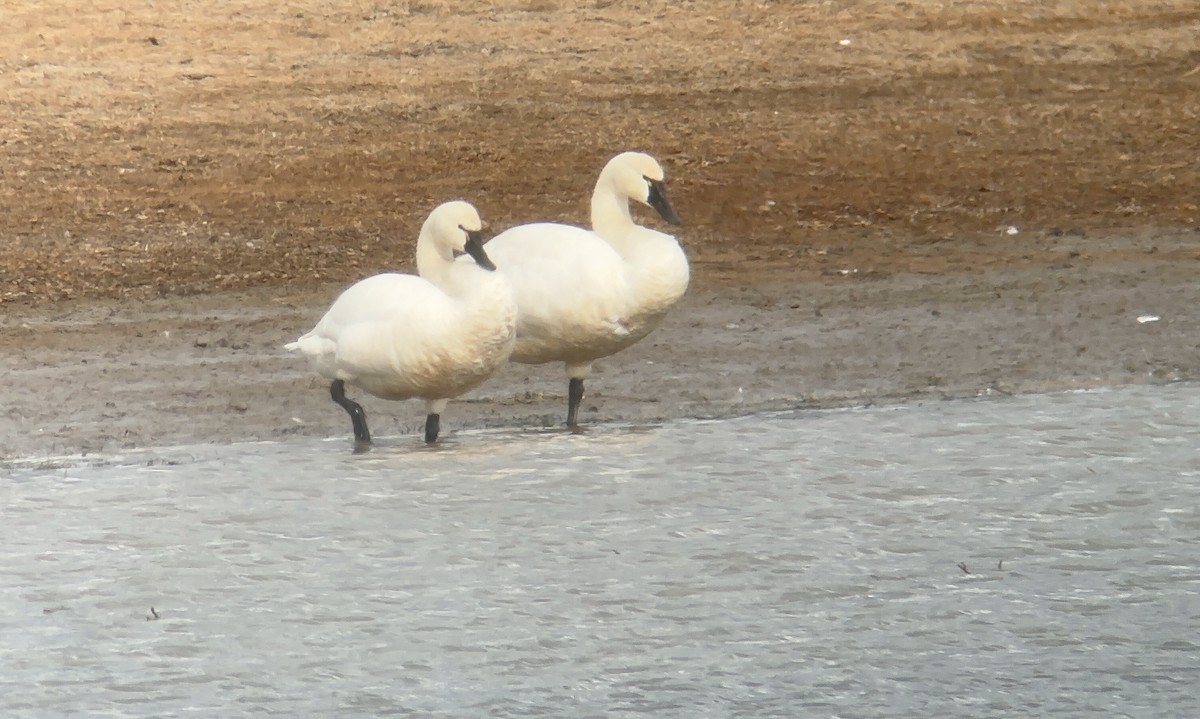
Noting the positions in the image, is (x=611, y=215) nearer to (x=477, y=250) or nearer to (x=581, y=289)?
(x=581, y=289)

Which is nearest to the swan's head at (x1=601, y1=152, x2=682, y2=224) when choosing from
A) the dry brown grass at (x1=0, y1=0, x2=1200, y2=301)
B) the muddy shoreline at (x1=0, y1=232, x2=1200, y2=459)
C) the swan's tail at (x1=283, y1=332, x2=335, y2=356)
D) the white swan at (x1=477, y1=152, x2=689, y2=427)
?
the white swan at (x1=477, y1=152, x2=689, y2=427)

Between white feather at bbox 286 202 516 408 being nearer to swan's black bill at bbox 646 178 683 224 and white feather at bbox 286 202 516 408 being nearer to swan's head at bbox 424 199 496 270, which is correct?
swan's head at bbox 424 199 496 270

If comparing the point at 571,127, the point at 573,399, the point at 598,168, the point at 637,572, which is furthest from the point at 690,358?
the point at 571,127

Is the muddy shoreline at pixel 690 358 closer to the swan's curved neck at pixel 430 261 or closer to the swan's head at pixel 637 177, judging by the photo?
the swan's curved neck at pixel 430 261

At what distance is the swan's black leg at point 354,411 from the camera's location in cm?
729

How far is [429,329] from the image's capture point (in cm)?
701

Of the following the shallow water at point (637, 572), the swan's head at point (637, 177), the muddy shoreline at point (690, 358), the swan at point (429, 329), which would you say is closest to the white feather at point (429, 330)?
the swan at point (429, 329)

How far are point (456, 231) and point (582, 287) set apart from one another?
0.46 metres

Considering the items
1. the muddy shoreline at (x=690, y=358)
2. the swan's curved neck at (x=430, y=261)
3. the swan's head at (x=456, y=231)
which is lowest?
the muddy shoreline at (x=690, y=358)

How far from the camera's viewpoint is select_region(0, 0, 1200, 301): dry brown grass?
11211mm

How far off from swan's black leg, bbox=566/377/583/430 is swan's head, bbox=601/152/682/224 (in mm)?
825

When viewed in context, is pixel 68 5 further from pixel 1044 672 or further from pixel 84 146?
pixel 1044 672

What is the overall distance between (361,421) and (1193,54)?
879 centimetres

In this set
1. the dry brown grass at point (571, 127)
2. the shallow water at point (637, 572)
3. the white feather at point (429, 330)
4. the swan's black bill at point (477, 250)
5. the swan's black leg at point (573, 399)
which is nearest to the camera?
the shallow water at point (637, 572)
